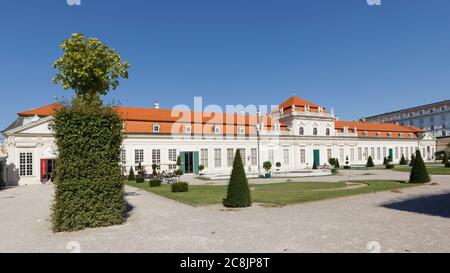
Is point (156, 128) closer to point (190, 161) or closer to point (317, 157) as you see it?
point (190, 161)

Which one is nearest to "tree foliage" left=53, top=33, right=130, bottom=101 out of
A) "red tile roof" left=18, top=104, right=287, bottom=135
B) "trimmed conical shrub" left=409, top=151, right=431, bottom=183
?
"red tile roof" left=18, top=104, right=287, bottom=135

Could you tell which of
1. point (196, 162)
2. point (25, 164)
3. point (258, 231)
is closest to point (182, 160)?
point (196, 162)

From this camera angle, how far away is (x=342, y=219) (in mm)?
10828

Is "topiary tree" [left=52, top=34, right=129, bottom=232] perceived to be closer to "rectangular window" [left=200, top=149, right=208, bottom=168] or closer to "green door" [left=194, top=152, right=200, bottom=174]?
"green door" [left=194, top=152, right=200, bottom=174]

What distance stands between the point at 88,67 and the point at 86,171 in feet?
33.6

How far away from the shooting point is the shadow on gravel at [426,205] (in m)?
11.8

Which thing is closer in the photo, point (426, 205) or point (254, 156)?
point (426, 205)

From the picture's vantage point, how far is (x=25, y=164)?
3291 cm

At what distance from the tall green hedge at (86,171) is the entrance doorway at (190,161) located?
32.0 meters

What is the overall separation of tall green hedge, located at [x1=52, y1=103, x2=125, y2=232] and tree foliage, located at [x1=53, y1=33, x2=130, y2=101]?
7.71 meters

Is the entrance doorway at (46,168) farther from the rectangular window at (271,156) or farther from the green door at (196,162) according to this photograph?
the rectangular window at (271,156)

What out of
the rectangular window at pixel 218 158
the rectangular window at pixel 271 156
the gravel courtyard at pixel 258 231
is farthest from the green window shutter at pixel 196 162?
the gravel courtyard at pixel 258 231

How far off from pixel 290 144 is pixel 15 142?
39.5m
